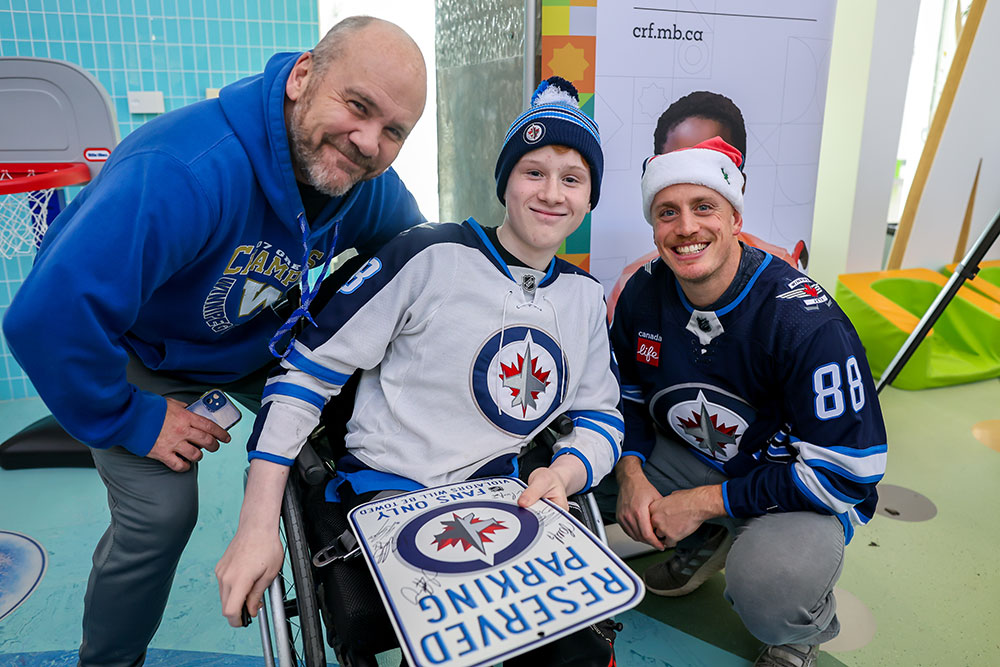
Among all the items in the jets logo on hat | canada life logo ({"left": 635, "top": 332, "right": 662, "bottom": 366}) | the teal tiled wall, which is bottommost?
canada life logo ({"left": 635, "top": 332, "right": 662, "bottom": 366})

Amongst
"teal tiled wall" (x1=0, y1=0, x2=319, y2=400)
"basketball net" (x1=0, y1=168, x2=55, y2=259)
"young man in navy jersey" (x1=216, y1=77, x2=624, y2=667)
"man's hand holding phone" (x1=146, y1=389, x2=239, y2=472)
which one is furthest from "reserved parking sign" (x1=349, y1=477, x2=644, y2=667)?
"teal tiled wall" (x1=0, y1=0, x2=319, y2=400)

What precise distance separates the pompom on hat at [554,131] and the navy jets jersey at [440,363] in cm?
17

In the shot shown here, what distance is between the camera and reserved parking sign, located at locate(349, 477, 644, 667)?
0.78 metres

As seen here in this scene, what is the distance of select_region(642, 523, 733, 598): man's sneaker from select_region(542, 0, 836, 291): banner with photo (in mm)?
758

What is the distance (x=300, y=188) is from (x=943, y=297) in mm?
2780

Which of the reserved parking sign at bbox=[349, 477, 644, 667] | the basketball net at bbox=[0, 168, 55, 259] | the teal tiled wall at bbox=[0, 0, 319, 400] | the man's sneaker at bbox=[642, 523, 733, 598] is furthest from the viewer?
the teal tiled wall at bbox=[0, 0, 319, 400]

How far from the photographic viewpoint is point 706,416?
1.52 metres

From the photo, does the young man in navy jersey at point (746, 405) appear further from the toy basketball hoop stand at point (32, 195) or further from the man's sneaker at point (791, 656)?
the toy basketball hoop stand at point (32, 195)

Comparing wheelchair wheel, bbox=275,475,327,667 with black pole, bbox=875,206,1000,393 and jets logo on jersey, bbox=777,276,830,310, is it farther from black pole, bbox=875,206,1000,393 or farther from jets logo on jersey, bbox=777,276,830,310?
black pole, bbox=875,206,1000,393

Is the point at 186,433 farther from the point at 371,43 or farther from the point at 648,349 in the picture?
the point at 648,349

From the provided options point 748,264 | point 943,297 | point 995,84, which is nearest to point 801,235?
point 748,264

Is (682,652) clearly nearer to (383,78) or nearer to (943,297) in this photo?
(383,78)

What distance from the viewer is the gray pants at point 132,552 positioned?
1249mm

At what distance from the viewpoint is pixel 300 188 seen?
1.36 meters
